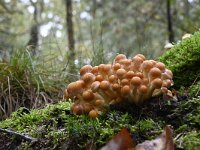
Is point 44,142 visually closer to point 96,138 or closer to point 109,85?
point 96,138

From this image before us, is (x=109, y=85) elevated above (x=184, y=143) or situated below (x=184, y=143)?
above

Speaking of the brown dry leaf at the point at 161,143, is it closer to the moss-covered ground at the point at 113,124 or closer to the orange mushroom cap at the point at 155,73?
the moss-covered ground at the point at 113,124

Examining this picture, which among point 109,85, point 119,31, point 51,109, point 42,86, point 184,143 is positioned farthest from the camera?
point 119,31

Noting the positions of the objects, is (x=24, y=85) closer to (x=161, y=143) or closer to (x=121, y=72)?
(x=121, y=72)

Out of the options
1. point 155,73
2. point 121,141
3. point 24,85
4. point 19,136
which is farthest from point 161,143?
point 24,85

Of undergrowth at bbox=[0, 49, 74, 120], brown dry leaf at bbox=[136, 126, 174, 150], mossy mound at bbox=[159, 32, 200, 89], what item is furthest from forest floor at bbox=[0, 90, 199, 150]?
undergrowth at bbox=[0, 49, 74, 120]

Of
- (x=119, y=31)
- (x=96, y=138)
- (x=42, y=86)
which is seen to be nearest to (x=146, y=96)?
(x=96, y=138)

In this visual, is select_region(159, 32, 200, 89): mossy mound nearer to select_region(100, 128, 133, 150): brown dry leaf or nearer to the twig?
select_region(100, 128, 133, 150): brown dry leaf
